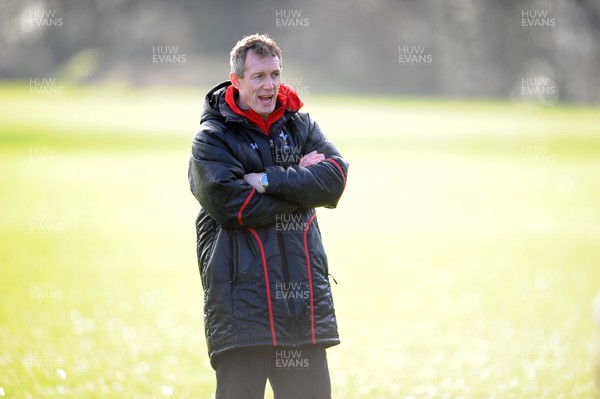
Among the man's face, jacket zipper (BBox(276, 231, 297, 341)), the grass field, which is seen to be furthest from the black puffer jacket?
the grass field

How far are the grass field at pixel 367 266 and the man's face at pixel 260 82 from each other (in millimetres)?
3532

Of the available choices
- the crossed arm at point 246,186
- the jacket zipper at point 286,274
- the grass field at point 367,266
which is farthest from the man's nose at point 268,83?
the grass field at point 367,266

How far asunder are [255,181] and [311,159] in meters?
0.37

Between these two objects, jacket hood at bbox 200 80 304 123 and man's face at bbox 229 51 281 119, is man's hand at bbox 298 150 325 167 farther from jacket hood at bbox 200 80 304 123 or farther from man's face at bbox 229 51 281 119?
man's face at bbox 229 51 281 119

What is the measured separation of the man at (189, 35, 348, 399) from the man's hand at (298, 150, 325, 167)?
8cm

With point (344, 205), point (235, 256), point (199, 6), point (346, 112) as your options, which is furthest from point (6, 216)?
point (199, 6)

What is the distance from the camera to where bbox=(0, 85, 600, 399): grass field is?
866cm

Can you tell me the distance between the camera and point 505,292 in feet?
41.7

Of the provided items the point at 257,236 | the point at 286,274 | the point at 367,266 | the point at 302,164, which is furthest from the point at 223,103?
the point at 367,266

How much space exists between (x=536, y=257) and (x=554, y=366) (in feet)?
20.8

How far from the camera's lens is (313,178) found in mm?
5020

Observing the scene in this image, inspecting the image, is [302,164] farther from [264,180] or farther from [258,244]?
[258,244]

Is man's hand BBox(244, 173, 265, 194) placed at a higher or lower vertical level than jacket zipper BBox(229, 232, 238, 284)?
higher

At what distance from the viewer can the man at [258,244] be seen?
477cm
